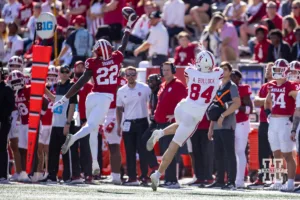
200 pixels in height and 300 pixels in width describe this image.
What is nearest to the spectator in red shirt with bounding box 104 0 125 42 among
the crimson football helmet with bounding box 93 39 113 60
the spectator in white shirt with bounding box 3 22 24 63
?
the spectator in white shirt with bounding box 3 22 24 63

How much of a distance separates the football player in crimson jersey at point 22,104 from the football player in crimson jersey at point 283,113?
3792 millimetres

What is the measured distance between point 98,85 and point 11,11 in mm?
9251

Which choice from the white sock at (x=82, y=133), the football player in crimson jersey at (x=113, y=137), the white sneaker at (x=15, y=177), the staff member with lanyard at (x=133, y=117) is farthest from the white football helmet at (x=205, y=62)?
the white sneaker at (x=15, y=177)

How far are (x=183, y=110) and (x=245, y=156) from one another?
2267 mm

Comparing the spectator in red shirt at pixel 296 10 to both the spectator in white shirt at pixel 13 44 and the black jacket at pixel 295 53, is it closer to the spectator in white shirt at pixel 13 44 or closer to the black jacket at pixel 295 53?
the black jacket at pixel 295 53

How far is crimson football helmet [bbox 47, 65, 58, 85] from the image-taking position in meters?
17.6

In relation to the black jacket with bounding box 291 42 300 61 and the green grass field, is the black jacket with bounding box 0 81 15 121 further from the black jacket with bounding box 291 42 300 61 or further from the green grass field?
the black jacket with bounding box 291 42 300 61

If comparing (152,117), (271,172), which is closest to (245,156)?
(271,172)

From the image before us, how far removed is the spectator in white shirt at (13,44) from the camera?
71.8 feet

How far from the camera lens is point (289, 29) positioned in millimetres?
19422

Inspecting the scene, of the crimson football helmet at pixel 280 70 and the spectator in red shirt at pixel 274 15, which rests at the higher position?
the spectator in red shirt at pixel 274 15

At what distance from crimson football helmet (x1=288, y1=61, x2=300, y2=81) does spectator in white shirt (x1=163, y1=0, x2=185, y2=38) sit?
586 cm

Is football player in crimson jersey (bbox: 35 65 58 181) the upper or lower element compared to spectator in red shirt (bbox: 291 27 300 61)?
lower

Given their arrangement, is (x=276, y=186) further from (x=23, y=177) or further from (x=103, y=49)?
(x=23, y=177)
